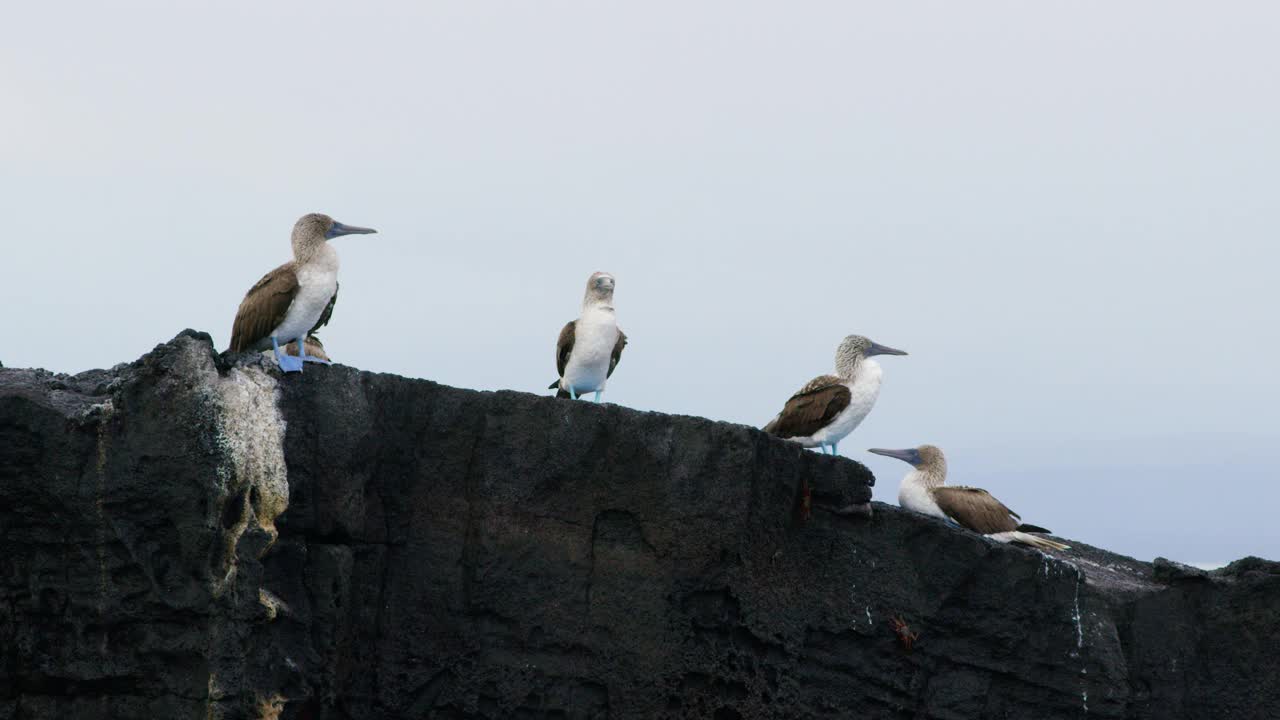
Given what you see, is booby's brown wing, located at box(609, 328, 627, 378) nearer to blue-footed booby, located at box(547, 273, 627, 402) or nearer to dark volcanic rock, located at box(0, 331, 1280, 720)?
blue-footed booby, located at box(547, 273, 627, 402)

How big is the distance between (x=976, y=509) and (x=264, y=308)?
21.7 ft

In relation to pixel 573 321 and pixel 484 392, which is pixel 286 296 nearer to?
pixel 484 392

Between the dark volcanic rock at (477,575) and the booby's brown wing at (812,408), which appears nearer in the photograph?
the dark volcanic rock at (477,575)

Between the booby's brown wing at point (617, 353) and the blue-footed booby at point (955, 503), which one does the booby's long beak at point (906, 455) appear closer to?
the blue-footed booby at point (955, 503)

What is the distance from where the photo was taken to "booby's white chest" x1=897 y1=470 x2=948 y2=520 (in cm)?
1372

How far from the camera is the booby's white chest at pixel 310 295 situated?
37.8 feet

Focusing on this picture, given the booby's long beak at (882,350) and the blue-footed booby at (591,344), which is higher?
the booby's long beak at (882,350)

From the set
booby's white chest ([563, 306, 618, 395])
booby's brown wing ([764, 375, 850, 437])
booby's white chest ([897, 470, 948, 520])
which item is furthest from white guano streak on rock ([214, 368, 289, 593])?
booby's white chest ([897, 470, 948, 520])

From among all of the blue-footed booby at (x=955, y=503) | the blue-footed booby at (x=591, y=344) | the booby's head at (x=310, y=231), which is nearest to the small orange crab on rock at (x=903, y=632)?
the blue-footed booby at (x=955, y=503)

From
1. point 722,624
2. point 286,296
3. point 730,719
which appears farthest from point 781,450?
point 286,296

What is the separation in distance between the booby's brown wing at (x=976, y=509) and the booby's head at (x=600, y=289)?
3.69 m

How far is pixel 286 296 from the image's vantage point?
37.7 feet

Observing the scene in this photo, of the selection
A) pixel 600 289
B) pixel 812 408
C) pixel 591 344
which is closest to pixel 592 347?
pixel 591 344

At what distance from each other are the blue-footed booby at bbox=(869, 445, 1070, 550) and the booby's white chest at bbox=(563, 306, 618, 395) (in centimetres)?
324
